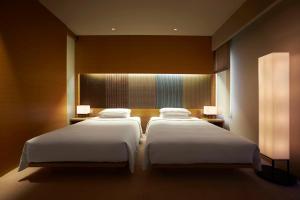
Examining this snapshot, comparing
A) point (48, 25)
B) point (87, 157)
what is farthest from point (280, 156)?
point (48, 25)

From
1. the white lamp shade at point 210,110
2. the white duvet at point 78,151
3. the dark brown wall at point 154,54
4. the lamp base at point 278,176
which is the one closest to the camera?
the lamp base at point 278,176

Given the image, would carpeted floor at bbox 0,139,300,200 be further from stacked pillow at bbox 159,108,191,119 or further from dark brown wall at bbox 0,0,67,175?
stacked pillow at bbox 159,108,191,119

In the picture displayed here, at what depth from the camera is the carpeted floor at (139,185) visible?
83.6 inches

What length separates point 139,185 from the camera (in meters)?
2.38

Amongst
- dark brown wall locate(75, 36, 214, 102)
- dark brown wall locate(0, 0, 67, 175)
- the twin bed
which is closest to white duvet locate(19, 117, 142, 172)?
the twin bed

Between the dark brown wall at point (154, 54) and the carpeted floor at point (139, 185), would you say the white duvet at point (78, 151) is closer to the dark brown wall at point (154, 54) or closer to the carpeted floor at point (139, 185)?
the carpeted floor at point (139, 185)

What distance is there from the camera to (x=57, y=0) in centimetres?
318

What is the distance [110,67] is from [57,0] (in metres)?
1.92

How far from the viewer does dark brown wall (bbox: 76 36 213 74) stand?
485 cm

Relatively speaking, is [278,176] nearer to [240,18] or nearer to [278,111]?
[278,111]

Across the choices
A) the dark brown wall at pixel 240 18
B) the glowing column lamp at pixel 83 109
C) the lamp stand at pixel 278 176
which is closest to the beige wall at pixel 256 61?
the lamp stand at pixel 278 176

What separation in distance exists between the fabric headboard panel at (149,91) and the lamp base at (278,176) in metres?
2.38

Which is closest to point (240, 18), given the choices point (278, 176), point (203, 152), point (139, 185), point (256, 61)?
point (256, 61)

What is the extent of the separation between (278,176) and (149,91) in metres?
3.11
